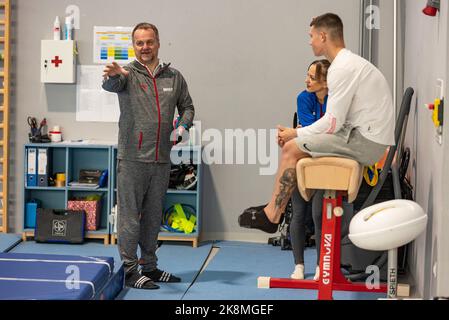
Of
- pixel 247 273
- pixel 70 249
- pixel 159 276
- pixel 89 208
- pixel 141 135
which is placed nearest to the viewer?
pixel 141 135

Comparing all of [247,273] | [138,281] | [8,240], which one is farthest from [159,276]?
[8,240]

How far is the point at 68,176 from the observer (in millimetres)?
6547

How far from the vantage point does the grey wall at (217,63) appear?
21.6 feet

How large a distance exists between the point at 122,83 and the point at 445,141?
1.98 m

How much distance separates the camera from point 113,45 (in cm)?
669

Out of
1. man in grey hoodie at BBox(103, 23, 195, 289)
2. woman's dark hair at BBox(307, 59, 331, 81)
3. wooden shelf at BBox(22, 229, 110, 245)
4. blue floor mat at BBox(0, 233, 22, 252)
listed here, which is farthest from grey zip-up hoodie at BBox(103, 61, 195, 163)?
blue floor mat at BBox(0, 233, 22, 252)

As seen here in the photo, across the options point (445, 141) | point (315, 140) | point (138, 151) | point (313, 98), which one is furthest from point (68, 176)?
point (445, 141)

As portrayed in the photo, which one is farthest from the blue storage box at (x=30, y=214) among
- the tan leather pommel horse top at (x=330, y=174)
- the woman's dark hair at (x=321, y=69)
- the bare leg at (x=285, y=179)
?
the tan leather pommel horse top at (x=330, y=174)

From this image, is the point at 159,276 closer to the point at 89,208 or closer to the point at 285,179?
the point at 285,179

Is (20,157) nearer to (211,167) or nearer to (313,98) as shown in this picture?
(211,167)

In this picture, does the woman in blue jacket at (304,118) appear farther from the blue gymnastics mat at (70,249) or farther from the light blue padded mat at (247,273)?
the blue gymnastics mat at (70,249)

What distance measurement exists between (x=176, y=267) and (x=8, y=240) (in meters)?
1.54

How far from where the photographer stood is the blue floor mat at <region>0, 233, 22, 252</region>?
6.19 m

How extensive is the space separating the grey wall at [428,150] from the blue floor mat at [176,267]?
1.44 m
